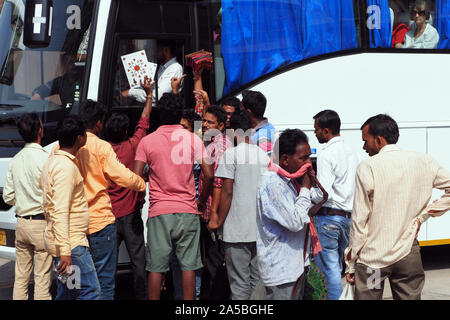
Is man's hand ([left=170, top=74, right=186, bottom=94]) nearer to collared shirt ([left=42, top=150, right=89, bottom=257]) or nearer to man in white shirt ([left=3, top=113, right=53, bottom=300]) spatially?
→ man in white shirt ([left=3, top=113, right=53, bottom=300])

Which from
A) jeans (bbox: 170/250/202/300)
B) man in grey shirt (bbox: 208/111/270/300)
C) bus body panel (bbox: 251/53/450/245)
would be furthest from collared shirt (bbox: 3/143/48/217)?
bus body panel (bbox: 251/53/450/245)

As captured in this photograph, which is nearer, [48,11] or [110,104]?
[48,11]

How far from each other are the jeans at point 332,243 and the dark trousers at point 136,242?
1.66 m

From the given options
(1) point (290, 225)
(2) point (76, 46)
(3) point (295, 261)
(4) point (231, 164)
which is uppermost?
(2) point (76, 46)

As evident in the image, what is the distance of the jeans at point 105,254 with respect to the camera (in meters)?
5.36

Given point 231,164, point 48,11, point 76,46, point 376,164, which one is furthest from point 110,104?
point 376,164

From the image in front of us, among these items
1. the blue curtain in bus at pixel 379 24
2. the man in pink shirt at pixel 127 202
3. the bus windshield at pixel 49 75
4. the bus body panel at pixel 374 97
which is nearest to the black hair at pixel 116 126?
the man in pink shirt at pixel 127 202

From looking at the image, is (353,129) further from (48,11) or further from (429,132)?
(48,11)

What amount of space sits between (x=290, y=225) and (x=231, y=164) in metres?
1.23

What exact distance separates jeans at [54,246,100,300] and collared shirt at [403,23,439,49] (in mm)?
4684

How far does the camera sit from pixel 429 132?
7.54 meters

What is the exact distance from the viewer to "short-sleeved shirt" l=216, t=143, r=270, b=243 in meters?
5.34

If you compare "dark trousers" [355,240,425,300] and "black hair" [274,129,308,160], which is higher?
"black hair" [274,129,308,160]

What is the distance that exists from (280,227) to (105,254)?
69.9 inches
